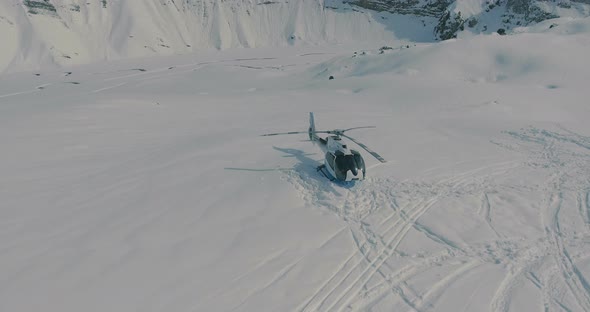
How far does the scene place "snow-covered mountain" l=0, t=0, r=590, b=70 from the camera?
275 ft

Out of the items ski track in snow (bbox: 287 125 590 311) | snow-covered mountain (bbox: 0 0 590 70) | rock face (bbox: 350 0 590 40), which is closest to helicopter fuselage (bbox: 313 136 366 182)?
ski track in snow (bbox: 287 125 590 311)

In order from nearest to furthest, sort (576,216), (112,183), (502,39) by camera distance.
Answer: (576,216)
(112,183)
(502,39)

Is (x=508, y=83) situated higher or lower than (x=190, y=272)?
higher

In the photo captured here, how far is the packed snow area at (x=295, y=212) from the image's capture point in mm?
8203

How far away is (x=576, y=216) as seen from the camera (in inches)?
438

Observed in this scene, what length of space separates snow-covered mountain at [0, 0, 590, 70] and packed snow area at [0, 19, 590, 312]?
7487cm

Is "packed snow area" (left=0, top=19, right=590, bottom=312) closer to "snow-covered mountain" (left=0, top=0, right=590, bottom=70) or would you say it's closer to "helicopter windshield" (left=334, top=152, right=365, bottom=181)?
"helicopter windshield" (left=334, top=152, right=365, bottom=181)

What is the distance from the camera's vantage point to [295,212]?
1179 centimetres

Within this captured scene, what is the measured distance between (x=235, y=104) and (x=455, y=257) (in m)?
25.7

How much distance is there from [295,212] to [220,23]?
112m

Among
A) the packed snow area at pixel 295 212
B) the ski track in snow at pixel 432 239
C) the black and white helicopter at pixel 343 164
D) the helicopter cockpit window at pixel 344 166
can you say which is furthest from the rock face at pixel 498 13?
the helicopter cockpit window at pixel 344 166

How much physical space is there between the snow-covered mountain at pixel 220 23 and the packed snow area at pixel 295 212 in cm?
7487

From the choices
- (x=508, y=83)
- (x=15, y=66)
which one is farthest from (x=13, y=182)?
(x=15, y=66)

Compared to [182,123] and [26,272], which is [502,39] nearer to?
[182,123]
